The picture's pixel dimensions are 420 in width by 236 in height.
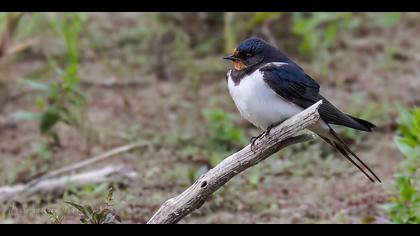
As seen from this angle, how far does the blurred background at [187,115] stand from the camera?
5.06 meters

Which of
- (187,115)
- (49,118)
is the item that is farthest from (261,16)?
(49,118)

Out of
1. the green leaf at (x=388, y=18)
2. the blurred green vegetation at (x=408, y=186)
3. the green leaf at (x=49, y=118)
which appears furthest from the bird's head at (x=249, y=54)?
the green leaf at (x=388, y=18)

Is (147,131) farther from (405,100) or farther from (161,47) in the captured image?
(405,100)

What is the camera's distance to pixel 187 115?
680 centimetres

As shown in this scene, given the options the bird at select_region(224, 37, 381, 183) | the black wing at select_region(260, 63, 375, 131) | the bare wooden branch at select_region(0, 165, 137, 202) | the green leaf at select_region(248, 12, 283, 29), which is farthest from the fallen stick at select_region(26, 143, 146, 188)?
the black wing at select_region(260, 63, 375, 131)

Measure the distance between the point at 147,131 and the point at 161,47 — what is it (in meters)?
1.36

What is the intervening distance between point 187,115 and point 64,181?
5.76ft

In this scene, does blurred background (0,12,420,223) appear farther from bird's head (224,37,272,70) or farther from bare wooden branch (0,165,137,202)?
bird's head (224,37,272,70)

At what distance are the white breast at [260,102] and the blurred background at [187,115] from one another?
57 cm

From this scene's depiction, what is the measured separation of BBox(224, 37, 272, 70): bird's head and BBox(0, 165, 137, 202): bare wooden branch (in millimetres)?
1632

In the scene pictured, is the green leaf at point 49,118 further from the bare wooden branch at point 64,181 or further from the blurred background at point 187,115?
the bare wooden branch at point 64,181

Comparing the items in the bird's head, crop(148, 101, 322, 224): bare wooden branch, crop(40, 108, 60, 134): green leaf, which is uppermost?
crop(40, 108, 60, 134): green leaf

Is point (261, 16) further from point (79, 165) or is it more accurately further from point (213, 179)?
point (213, 179)

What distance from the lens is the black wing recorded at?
3.89 m
